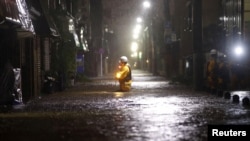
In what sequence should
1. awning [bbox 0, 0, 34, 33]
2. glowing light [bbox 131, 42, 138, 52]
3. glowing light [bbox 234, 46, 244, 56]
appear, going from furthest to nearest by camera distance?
glowing light [bbox 131, 42, 138, 52] → glowing light [bbox 234, 46, 244, 56] → awning [bbox 0, 0, 34, 33]

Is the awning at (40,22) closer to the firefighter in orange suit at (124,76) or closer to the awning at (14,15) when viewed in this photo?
the awning at (14,15)

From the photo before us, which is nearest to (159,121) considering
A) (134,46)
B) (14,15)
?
(14,15)

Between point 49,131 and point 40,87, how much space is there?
14.3 m

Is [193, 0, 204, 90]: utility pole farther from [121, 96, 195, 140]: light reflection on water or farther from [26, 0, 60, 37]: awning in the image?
[121, 96, 195, 140]: light reflection on water

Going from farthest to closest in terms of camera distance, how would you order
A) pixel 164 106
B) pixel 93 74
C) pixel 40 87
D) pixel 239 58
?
pixel 93 74 → pixel 239 58 → pixel 40 87 → pixel 164 106

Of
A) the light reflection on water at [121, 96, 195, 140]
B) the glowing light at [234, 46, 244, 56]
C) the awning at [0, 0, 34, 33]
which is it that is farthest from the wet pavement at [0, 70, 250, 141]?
the glowing light at [234, 46, 244, 56]

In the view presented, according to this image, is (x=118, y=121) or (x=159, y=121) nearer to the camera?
(x=159, y=121)

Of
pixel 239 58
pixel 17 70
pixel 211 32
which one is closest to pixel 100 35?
pixel 211 32

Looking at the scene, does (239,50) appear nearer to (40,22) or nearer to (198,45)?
(198,45)

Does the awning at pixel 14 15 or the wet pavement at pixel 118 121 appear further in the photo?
the awning at pixel 14 15

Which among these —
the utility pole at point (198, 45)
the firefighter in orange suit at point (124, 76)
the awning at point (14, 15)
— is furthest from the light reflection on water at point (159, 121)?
the utility pole at point (198, 45)

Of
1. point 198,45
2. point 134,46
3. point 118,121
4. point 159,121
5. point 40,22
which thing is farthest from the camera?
point 134,46

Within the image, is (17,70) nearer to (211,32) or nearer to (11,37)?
(11,37)

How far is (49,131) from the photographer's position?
1231 centimetres
